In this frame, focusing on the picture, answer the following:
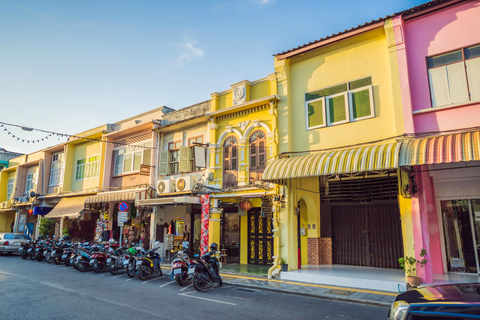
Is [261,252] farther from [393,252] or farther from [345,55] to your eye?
[345,55]

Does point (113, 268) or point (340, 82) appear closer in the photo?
point (340, 82)

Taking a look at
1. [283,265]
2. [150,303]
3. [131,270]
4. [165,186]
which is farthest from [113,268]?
[283,265]

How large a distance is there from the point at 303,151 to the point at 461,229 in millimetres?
5893

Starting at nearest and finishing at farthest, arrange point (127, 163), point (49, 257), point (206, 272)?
1. point (206, 272)
2. point (49, 257)
3. point (127, 163)

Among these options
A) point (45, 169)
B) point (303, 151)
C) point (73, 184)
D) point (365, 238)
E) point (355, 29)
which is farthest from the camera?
point (45, 169)

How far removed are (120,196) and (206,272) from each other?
401 inches

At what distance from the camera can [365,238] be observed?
543 inches

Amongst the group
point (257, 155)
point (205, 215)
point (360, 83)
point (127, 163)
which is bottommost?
point (205, 215)

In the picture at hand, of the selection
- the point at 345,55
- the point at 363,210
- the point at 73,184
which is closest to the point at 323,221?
the point at 363,210

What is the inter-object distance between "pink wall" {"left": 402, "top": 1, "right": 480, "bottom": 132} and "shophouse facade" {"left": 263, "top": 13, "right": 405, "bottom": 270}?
57 centimetres

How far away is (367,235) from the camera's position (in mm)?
13734

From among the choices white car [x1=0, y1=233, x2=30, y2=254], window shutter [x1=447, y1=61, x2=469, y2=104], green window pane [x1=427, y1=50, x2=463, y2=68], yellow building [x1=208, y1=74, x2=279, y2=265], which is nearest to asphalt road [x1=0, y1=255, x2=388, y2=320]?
yellow building [x1=208, y1=74, x2=279, y2=265]

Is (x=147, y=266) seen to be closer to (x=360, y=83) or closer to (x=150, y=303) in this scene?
(x=150, y=303)

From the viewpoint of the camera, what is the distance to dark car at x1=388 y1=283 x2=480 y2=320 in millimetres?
3631
